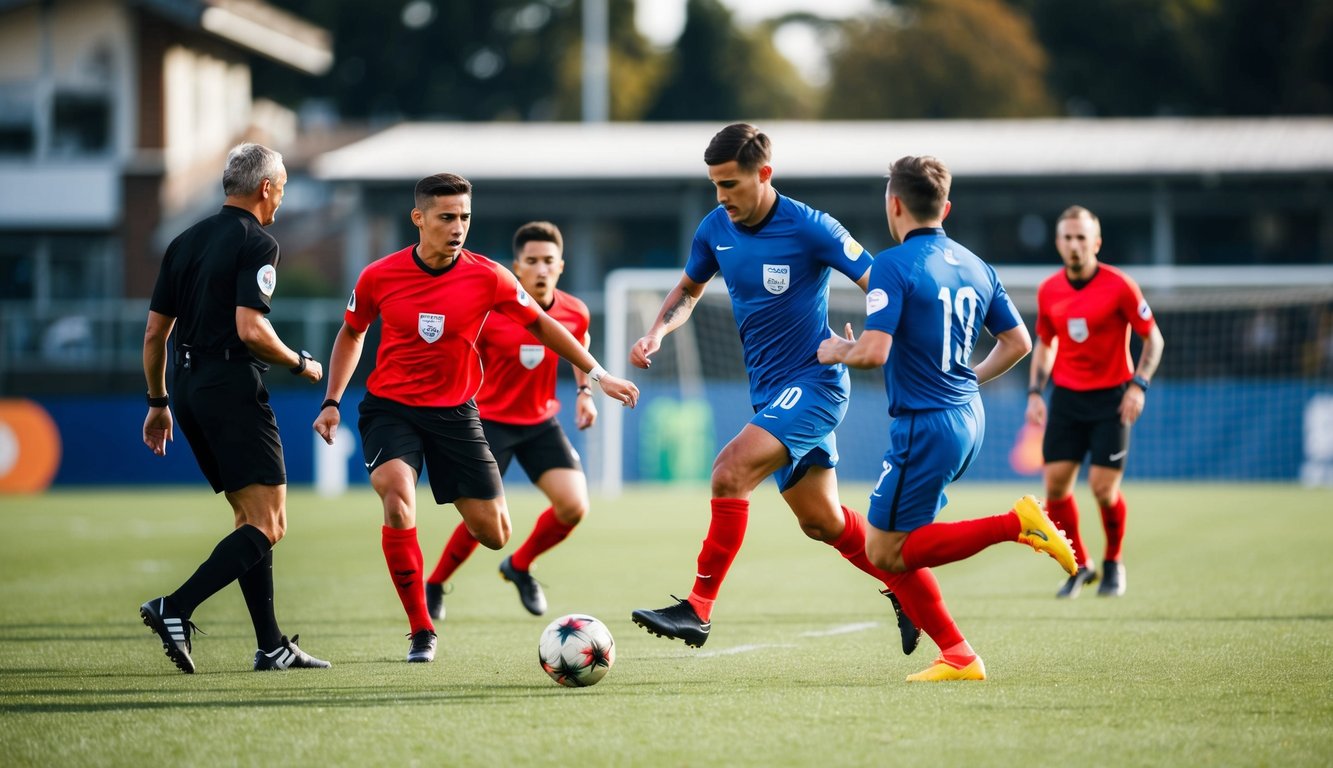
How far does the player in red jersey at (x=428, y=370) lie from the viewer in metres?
6.91

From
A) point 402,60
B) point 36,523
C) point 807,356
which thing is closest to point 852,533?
point 807,356

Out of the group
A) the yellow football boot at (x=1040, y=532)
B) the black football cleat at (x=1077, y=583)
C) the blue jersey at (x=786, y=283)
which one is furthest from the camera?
the black football cleat at (x=1077, y=583)

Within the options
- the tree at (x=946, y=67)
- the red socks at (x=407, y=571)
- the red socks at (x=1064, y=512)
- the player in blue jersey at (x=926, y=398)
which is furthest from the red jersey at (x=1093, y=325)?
the tree at (x=946, y=67)

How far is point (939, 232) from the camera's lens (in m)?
6.13

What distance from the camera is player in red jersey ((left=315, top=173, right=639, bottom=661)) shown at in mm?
6910

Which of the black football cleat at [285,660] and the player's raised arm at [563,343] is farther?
the player's raised arm at [563,343]

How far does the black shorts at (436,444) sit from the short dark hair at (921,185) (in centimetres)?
233

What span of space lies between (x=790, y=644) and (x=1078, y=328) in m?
3.62

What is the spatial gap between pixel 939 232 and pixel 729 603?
3823 mm

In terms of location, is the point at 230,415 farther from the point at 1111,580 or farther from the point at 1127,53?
the point at 1127,53

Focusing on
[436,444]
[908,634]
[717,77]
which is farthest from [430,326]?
[717,77]

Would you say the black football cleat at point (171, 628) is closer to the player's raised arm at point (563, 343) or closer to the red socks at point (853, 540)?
the player's raised arm at point (563, 343)

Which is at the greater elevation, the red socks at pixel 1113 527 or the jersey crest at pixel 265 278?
the jersey crest at pixel 265 278

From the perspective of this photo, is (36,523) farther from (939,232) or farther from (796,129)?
(796,129)
